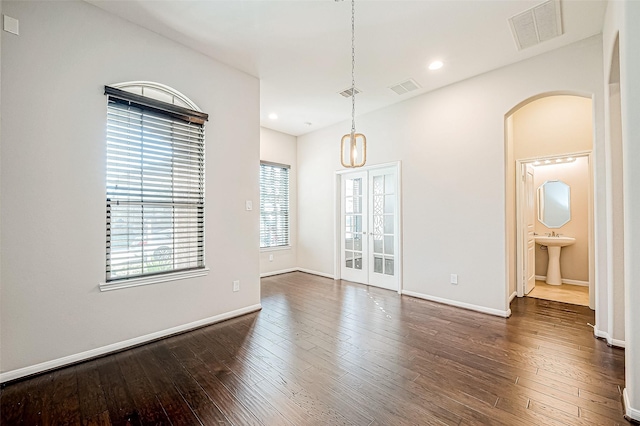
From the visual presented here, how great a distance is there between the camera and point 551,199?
5238 mm

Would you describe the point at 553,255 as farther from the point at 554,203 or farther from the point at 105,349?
the point at 105,349

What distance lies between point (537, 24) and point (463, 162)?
5.24ft

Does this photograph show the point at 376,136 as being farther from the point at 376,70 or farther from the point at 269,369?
the point at 269,369

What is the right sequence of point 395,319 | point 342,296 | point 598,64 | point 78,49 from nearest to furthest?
1. point 78,49
2. point 598,64
3. point 395,319
4. point 342,296

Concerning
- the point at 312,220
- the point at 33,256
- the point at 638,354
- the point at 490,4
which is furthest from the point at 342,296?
the point at 490,4

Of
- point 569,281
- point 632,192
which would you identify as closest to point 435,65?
point 632,192

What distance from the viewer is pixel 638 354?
5.48ft

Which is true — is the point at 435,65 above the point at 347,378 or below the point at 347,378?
above

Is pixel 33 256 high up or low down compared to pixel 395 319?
up

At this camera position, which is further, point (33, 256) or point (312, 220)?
point (312, 220)

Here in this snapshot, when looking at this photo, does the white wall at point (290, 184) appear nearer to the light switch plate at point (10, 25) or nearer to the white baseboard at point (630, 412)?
the light switch plate at point (10, 25)

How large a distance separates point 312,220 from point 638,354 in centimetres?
489

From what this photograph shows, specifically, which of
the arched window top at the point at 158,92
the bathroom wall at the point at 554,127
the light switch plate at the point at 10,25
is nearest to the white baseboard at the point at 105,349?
the arched window top at the point at 158,92

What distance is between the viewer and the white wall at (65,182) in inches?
84.5
